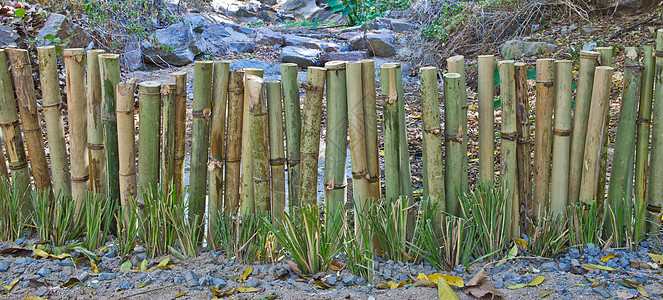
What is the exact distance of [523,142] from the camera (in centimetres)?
205

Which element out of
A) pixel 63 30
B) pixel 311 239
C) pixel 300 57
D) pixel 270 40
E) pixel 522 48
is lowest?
pixel 311 239

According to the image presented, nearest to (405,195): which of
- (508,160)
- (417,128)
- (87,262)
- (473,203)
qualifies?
(473,203)

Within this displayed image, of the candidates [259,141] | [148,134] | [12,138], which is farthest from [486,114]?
[12,138]

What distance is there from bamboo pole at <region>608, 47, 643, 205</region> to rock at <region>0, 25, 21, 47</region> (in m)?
4.81

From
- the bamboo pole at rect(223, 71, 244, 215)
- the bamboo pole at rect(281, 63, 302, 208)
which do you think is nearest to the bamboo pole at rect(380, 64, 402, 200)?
the bamboo pole at rect(281, 63, 302, 208)

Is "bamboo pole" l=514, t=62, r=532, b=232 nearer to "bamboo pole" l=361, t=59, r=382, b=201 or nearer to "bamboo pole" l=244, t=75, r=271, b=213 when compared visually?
"bamboo pole" l=361, t=59, r=382, b=201

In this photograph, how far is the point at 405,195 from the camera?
6.85 feet

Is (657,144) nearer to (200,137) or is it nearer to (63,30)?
(200,137)

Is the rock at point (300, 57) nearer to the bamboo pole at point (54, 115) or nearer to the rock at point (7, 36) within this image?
the rock at point (7, 36)

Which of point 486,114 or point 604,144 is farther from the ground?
point 486,114

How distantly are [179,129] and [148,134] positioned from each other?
119 millimetres

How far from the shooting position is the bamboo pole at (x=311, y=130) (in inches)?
76.6

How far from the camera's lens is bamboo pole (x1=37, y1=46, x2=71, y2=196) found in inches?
84.5

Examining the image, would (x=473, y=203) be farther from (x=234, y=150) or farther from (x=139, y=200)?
(x=139, y=200)
